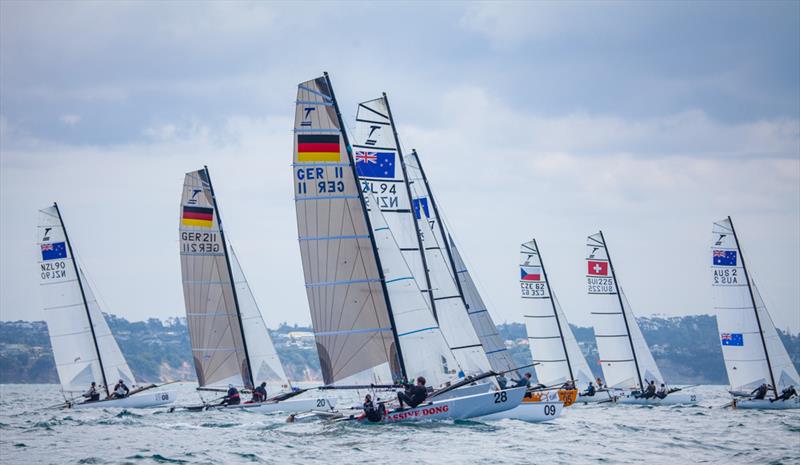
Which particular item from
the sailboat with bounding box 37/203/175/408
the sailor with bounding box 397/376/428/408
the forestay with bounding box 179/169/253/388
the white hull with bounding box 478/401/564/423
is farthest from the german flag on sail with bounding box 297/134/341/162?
the sailboat with bounding box 37/203/175/408

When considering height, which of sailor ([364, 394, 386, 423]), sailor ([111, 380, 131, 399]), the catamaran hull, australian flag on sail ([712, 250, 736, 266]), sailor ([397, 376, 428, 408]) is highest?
australian flag on sail ([712, 250, 736, 266])

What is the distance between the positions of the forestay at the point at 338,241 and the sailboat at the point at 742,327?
74.7 feet

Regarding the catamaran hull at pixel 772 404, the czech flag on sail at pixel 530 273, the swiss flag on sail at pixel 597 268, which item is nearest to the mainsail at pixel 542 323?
the czech flag on sail at pixel 530 273

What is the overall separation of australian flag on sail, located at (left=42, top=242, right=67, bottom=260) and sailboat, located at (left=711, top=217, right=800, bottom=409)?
31.1 metres

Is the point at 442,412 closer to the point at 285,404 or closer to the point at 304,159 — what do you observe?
the point at 304,159

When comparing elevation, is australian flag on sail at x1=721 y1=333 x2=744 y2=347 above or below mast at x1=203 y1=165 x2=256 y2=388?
below

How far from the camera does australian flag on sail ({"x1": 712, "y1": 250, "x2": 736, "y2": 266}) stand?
4634 centimetres

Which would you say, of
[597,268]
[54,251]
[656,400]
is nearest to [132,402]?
[54,251]

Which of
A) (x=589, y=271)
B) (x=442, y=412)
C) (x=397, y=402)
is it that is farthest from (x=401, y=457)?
(x=589, y=271)

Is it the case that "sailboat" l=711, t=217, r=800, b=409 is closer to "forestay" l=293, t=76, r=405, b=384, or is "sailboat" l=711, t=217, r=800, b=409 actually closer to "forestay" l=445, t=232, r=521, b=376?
"forestay" l=445, t=232, r=521, b=376

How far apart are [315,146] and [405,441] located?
948 centimetres

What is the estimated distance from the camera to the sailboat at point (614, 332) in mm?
53125

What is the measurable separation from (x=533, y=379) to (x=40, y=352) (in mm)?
143661

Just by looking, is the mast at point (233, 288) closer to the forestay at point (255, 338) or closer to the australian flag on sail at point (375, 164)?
the forestay at point (255, 338)
